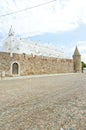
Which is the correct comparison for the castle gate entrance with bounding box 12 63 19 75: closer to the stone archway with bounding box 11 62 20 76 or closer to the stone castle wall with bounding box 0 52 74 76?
A: the stone archway with bounding box 11 62 20 76

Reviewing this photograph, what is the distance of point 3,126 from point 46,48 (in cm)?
3948

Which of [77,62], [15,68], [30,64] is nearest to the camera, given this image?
[15,68]

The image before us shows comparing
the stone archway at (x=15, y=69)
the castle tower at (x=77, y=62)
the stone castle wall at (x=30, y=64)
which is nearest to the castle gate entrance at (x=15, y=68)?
the stone archway at (x=15, y=69)

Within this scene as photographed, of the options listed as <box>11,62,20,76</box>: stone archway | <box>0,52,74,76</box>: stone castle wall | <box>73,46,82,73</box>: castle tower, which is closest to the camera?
<box>0,52,74,76</box>: stone castle wall

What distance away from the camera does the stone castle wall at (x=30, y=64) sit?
24406 mm

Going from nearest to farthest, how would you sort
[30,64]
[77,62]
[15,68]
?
[15,68] → [30,64] → [77,62]

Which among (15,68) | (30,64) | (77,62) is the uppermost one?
(77,62)

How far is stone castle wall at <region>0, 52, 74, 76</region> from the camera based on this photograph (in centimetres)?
2441

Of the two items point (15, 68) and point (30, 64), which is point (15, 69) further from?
point (30, 64)

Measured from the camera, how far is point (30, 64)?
87.8ft

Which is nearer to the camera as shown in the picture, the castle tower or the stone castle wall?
the stone castle wall

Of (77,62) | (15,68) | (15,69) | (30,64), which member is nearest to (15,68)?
(15,68)

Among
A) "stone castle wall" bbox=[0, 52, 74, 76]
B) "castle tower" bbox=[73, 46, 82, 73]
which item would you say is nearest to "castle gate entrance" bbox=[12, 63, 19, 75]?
"stone castle wall" bbox=[0, 52, 74, 76]

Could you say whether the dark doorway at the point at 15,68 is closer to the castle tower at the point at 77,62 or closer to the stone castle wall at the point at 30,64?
the stone castle wall at the point at 30,64
